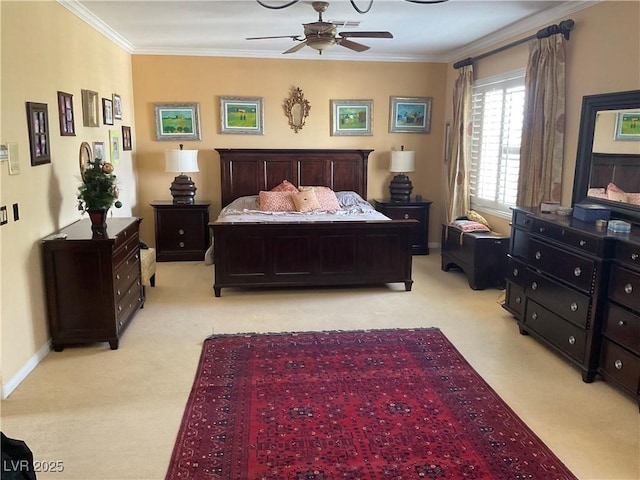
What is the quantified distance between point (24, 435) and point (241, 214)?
3436 millimetres

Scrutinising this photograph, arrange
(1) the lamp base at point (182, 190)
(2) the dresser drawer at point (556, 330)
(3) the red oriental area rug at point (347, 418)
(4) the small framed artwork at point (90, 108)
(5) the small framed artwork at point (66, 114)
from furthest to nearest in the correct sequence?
(1) the lamp base at point (182, 190) < (4) the small framed artwork at point (90, 108) < (5) the small framed artwork at point (66, 114) < (2) the dresser drawer at point (556, 330) < (3) the red oriental area rug at point (347, 418)

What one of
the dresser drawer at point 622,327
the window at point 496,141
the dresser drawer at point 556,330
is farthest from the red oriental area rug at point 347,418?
the window at point 496,141

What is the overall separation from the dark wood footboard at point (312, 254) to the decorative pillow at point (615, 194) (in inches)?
73.1

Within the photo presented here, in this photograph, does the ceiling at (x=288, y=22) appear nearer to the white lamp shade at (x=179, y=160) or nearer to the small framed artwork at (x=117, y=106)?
the small framed artwork at (x=117, y=106)

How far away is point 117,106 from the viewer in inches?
232

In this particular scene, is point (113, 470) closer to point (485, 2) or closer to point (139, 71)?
point (485, 2)

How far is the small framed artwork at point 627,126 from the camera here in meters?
3.66

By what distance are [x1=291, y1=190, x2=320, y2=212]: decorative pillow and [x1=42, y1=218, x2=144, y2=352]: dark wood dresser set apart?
2579 millimetres

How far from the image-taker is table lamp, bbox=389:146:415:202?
698 cm

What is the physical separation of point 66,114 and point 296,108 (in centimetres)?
343

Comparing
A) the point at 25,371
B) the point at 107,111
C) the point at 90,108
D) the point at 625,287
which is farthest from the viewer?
the point at 107,111

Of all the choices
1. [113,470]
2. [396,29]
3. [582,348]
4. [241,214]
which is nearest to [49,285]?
[113,470]

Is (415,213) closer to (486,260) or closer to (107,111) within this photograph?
(486,260)

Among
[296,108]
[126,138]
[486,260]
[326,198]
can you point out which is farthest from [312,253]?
[126,138]
